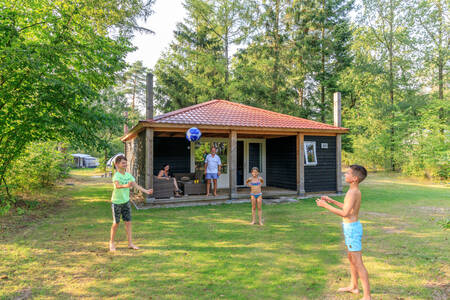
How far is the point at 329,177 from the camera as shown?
10.5 m

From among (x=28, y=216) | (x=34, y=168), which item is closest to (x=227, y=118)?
(x=28, y=216)

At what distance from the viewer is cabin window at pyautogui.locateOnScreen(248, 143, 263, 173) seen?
1205cm

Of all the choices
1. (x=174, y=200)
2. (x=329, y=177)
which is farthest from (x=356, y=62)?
(x=174, y=200)

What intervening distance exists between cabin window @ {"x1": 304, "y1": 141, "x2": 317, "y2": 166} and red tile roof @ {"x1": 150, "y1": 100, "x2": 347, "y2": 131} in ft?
2.48

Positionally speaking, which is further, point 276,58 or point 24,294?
point 276,58

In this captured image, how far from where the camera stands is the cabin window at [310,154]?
1013cm

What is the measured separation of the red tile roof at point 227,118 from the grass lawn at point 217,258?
10.1 feet

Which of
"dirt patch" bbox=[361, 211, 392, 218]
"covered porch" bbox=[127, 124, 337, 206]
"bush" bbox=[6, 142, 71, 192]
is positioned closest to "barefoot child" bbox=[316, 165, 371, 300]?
"dirt patch" bbox=[361, 211, 392, 218]

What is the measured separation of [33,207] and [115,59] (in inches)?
198

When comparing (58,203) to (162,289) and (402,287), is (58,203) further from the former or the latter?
(402,287)

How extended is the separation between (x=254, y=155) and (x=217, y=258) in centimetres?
845

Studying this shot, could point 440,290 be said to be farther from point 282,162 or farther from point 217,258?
point 282,162

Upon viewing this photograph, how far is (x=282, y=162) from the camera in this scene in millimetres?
11203

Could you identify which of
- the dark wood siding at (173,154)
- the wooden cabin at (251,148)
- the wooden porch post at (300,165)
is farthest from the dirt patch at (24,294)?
the wooden porch post at (300,165)
